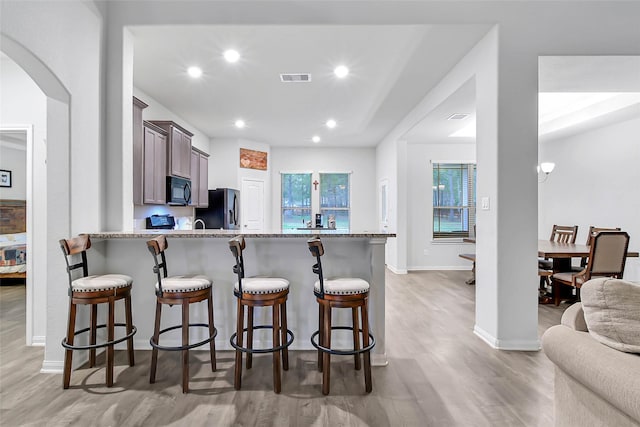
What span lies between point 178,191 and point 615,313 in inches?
189

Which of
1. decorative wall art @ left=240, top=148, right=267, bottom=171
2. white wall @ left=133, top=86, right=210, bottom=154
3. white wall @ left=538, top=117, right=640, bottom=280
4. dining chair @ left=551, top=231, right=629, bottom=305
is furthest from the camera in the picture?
decorative wall art @ left=240, top=148, right=267, bottom=171

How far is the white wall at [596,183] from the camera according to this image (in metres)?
5.17

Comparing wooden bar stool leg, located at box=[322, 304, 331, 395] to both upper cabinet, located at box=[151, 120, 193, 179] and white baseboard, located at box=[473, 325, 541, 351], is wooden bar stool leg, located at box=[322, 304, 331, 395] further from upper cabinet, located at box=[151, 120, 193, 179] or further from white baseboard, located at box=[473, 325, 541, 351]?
upper cabinet, located at box=[151, 120, 193, 179]

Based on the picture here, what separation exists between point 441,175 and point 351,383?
587 centimetres

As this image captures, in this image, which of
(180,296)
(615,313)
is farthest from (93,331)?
(615,313)

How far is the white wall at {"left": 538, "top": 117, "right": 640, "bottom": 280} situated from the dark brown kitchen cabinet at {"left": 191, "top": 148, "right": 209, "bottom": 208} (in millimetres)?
6809

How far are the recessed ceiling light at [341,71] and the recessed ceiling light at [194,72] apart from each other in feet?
5.35

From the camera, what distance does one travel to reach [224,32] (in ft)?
10.5

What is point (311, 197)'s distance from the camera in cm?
870

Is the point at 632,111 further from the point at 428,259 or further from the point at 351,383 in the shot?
the point at 351,383

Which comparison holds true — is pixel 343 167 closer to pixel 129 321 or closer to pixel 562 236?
Result: pixel 562 236

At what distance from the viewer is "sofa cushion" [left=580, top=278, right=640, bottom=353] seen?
1.29 meters

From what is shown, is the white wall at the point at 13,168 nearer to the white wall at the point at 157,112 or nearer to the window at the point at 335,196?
the white wall at the point at 157,112

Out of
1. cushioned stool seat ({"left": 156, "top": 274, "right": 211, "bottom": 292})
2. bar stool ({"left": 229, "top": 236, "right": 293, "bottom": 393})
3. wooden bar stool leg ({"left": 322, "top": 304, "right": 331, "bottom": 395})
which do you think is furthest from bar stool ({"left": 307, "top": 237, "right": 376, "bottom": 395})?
cushioned stool seat ({"left": 156, "top": 274, "right": 211, "bottom": 292})
